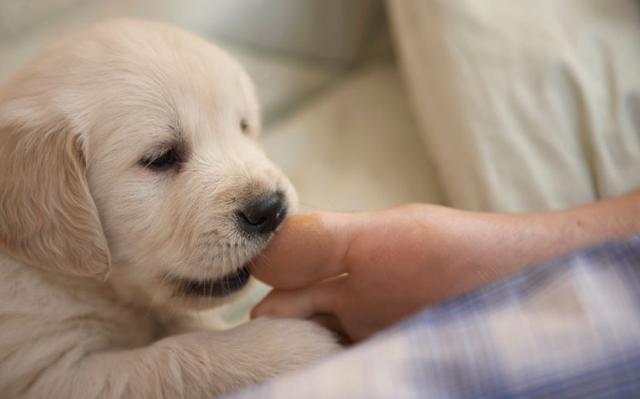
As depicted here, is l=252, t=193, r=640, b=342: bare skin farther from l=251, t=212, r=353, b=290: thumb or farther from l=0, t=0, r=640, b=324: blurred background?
l=0, t=0, r=640, b=324: blurred background

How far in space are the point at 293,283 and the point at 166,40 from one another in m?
0.53

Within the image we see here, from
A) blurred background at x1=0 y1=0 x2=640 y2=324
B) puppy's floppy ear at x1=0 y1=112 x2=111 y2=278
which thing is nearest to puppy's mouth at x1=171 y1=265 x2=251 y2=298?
puppy's floppy ear at x1=0 y1=112 x2=111 y2=278

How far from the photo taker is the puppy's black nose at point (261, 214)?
3.78 feet

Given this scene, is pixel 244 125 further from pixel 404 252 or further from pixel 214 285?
pixel 404 252

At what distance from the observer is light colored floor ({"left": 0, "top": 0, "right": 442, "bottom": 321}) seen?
1816 mm

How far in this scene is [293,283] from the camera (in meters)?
1.21

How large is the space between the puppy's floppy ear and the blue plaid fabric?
422 mm

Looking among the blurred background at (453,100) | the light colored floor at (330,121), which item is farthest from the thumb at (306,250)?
the blurred background at (453,100)

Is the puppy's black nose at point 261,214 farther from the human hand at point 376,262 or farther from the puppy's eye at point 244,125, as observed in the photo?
the puppy's eye at point 244,125

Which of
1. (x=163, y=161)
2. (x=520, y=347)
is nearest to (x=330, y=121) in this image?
(x=163, y=161)

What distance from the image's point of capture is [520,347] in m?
0.82

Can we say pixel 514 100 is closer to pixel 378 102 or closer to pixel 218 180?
pixel 378 102

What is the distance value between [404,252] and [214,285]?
14.6 inches

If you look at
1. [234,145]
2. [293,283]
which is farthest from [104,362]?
[234,145]
